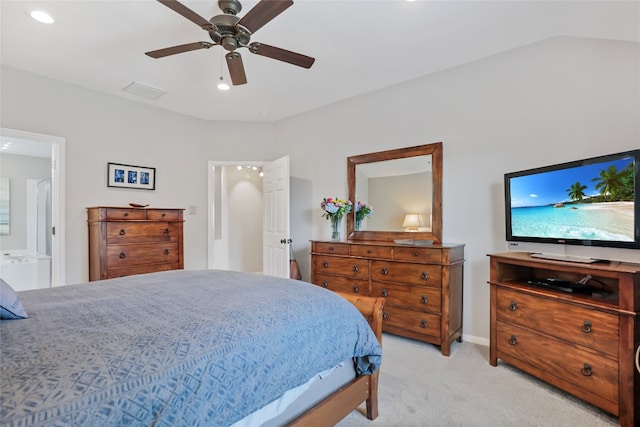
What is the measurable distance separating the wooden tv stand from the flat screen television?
0.23 m

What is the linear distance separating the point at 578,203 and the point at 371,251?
167 centimetres

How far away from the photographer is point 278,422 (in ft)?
4.17

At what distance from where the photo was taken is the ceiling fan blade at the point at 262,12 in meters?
1.74

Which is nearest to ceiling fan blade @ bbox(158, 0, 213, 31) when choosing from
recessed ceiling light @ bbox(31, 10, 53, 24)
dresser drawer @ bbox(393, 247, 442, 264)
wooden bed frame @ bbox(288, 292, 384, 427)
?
recessed ceiling light @ bbox(31, 10, 53, 24)

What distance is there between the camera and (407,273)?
2922 millimetres

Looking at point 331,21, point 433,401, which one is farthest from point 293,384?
point 331,21

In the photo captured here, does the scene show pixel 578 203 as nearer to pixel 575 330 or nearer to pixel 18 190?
pixel 575 330

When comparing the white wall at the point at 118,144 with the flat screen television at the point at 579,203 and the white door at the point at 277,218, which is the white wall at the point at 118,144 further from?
the flat screen television at the point at 579,203

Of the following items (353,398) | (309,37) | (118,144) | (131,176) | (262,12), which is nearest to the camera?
(353,398)

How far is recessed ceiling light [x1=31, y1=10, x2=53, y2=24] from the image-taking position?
2299mm

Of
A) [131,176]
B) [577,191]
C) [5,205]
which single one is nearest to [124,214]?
[131,176]

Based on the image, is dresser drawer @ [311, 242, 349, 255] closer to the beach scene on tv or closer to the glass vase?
the glass vase

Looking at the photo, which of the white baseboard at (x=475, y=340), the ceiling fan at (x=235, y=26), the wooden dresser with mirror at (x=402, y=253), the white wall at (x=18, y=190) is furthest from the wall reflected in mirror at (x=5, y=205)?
the white baseboard at (x=475, y=340)

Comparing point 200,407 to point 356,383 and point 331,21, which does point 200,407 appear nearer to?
point 356,383
